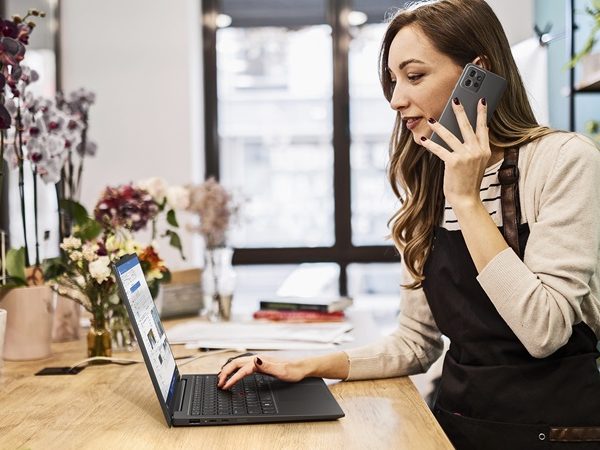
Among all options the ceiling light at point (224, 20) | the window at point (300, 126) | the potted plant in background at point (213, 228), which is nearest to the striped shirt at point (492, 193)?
the potted plant in background at point (213, 228)

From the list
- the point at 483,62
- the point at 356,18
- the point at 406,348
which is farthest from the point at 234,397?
the point at 356,18

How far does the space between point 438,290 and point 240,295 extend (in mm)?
2858

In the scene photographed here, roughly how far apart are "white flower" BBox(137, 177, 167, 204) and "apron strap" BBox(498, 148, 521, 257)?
46.5 inches

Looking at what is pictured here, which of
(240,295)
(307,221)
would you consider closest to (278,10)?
(307,221)

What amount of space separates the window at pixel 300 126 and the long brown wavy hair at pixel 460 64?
264cm

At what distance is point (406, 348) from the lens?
5.08 ft

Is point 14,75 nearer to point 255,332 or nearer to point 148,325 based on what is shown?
point 148,325

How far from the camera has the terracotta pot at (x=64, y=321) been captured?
6.75ft

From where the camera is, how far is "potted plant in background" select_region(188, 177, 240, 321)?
7.83 feet

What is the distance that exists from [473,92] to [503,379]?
0.50m

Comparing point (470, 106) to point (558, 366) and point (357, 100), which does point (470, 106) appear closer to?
point (558, 366)

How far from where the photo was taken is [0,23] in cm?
152

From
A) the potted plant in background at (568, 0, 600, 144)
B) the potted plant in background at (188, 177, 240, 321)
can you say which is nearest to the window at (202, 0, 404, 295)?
the potted plant in background at (568, 0, 600, 144)

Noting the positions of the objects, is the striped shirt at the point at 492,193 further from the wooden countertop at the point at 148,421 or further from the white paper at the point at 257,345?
the white paper at the point at 257,345
